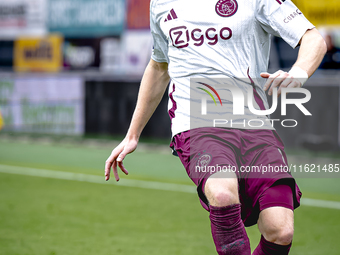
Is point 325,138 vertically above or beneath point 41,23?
beneath

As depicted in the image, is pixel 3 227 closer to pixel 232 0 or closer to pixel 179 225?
pixel 179 225

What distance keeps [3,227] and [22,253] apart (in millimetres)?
1024

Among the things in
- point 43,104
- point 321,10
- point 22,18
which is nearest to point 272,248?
point 321,10

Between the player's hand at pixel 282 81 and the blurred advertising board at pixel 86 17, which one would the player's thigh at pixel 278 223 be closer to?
the player's hand at pixel 282 81

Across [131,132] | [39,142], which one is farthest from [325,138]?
[131,132]

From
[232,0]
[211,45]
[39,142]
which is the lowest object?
[39,142]

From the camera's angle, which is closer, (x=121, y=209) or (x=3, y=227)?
(x=3, y=227)

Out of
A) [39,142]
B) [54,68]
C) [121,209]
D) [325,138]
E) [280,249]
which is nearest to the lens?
[280,249]

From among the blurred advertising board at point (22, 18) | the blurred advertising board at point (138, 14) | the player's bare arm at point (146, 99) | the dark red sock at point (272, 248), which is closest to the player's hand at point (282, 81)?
the dark red sock at point (272, 248)

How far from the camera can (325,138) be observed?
37.0 ft

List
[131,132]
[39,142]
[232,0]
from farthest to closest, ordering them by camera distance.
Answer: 1. [39,142]
2. [131,132]
3. [232,0]

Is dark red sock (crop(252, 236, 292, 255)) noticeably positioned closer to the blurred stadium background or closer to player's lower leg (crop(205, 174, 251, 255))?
player's lower leg (crop(205, 174, 251, 255))

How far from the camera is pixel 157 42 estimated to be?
3.52 metres

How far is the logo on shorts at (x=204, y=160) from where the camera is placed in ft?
9.49
